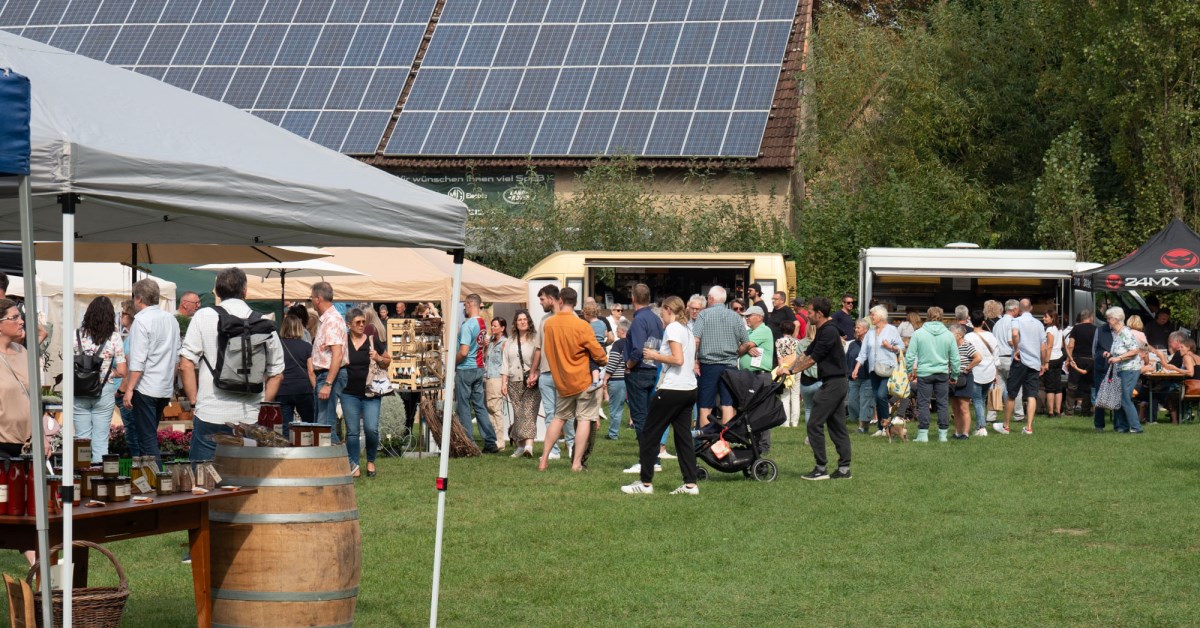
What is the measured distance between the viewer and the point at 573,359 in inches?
592

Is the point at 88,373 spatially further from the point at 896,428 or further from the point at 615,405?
the point at 896,428

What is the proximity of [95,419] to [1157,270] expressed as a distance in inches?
722

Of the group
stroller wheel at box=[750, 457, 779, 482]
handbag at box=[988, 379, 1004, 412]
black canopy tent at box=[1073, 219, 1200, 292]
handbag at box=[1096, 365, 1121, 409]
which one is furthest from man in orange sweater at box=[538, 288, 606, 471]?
black canopy tent at box=[1073, 219, 1200, 292]

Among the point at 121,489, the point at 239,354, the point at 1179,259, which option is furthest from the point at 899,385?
the point at 121,489

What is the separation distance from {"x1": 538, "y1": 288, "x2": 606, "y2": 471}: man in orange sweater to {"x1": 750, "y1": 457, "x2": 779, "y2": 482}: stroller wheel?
1.73 meters

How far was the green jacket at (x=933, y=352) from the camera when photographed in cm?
1872

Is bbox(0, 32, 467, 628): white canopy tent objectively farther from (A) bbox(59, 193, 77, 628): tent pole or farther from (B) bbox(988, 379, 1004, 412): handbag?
(B) bbox(988, 379, 1004, 412): handbag

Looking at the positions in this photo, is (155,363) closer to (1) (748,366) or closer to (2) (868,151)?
(1) (748,366)

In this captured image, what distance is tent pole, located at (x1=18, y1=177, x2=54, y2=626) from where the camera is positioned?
5.54 metres

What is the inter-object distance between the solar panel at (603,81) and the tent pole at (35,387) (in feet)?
89.5

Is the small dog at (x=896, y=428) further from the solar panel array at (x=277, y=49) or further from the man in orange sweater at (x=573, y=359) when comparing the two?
the solar panel array at (x=277, y=49)

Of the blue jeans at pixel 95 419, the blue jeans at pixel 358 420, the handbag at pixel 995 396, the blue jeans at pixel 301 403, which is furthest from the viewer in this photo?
the handbag at pixel 995 396

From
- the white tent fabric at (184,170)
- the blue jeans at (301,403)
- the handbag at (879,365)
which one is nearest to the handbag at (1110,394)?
the handbag at (879,365)

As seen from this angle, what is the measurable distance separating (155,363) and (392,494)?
10.6 feet
